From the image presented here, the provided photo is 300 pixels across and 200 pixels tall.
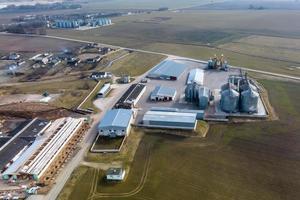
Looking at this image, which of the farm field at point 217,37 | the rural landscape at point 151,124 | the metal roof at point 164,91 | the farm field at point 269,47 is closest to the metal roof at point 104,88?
the rural landscape at point 151,124

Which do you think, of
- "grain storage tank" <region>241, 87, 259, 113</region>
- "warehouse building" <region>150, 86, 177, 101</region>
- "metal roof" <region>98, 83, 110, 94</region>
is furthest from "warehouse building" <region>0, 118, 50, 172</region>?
"grain storage tank" <region>241, 87, 259, 113</region>

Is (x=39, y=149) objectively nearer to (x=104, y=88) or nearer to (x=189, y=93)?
(x=104, y=88)

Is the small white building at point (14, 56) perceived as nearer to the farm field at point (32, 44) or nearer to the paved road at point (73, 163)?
the farm field at point (32, 44)

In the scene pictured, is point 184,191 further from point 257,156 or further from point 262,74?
point 262,74

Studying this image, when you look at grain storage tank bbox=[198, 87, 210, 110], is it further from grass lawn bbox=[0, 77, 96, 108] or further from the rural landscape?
grass lawn bbox=[0, 77, 96, 108]

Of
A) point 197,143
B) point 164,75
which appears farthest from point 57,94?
point 197,143

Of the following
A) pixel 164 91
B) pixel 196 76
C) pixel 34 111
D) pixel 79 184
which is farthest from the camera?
pixel 196 76

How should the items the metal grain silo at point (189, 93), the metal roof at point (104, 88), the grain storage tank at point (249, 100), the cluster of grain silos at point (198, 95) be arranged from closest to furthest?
the grain storage tank at point (249, 100) < the cluster of grain silos at point (198, 95) < the metal grain silo at point (189, 93) < the metal roof at point (104, 88)

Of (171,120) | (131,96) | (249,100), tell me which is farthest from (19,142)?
(249,100)
